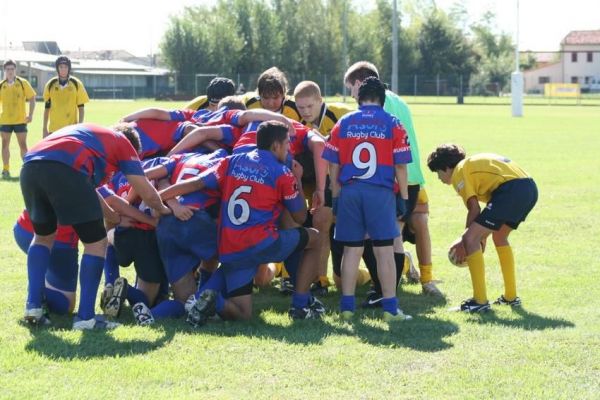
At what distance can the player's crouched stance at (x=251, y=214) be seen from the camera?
6.63 metres

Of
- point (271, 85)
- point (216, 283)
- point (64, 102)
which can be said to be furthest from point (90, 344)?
point (64, 102)

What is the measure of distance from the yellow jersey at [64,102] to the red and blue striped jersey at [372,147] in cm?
1014

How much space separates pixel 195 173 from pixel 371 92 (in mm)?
1462

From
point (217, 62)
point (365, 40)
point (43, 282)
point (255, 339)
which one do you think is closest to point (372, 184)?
point (255, 339)

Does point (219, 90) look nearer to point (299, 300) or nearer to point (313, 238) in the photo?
point (313, 238)

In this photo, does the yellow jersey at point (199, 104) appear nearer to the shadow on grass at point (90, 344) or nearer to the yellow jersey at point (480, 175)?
the yellow jersey at point (480, 175)

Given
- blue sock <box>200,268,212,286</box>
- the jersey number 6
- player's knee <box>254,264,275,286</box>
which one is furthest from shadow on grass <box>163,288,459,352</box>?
player's knee <box>254,264,275,286</box>

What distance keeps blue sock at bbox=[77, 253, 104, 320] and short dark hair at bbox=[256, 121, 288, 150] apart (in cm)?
145

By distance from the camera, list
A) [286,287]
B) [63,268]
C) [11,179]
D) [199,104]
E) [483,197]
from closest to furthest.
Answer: [63,268]
[483,197]
[286,287]
[199,104]
[11,179]

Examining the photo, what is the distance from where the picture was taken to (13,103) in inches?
671

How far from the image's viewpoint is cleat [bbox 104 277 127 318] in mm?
6645

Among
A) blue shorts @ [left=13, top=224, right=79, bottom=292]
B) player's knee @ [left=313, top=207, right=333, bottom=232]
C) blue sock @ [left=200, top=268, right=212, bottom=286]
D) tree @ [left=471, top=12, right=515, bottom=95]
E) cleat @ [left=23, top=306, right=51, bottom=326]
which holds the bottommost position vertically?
cleat @ [left=23, top=306, right=51, bottom=326]

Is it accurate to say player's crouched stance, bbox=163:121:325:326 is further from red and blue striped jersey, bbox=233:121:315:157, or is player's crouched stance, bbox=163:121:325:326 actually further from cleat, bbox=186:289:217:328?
red and blue striped jersey, bbox=233:121:315:157

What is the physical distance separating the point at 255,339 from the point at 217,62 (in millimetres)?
73347
